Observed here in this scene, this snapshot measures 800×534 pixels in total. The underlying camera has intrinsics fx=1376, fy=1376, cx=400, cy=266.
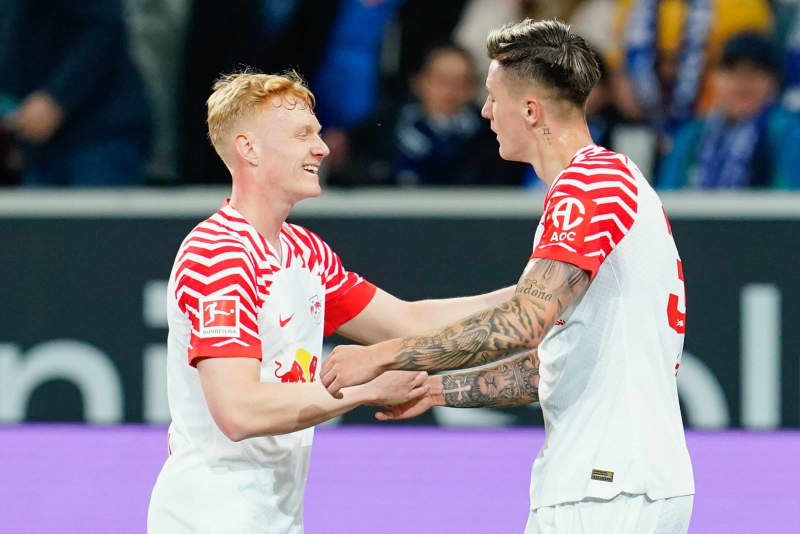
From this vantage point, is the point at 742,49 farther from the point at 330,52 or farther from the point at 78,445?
the point at 78,445

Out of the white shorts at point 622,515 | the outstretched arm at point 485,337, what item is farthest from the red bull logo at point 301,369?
the white shorts at point 622,515

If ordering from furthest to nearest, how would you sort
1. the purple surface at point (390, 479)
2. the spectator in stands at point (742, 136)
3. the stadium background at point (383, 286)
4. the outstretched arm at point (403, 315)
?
the spectator in stands at point (742, 136), the stadium background at point (383, 286), the purple surface at point (390, 479), the outstretched arm at point (403, 315)

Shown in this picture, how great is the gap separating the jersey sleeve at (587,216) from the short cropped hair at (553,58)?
29 centimetres

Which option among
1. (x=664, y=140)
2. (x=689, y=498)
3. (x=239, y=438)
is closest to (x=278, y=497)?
(x=239, y=438)

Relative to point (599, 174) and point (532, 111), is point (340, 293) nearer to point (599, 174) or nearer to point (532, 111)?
point (532, 111)

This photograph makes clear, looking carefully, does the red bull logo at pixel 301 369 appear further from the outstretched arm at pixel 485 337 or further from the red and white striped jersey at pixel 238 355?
the outstretched arm at pixel 485 337

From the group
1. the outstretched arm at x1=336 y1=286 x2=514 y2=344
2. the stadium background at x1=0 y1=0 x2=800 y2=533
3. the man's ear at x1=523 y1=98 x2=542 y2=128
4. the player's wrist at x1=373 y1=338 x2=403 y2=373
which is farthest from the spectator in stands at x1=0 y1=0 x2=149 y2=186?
the player's wrist at x1=373 y1=338 x2=403 y2=373

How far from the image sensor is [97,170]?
8055 millimetres

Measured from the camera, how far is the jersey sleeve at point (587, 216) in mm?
3346

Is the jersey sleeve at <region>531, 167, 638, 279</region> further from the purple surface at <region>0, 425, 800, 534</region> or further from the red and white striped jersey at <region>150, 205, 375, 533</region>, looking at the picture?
the purple surface at <region>0, 425, 800, 534</region>

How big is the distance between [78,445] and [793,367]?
3730 millimetres

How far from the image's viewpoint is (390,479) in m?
6.46

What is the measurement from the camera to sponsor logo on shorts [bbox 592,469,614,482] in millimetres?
3465

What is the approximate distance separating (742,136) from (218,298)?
4831 mm
